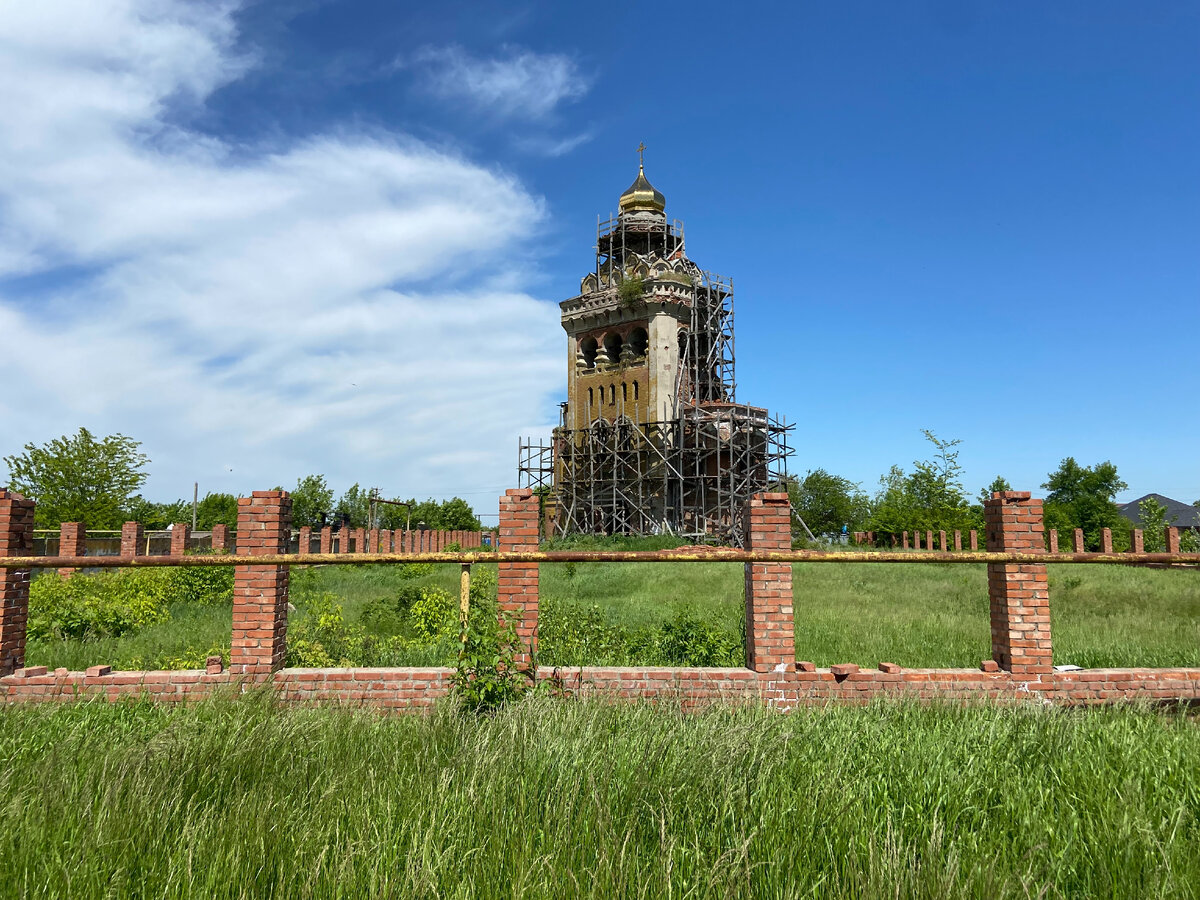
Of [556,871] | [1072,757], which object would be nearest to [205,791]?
[556,871]

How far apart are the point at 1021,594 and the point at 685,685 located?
324cm

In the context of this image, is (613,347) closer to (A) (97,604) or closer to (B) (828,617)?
(B) (828,617)

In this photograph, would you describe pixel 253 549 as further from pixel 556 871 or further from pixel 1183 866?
pixel 1183 866

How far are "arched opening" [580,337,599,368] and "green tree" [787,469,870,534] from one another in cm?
2282

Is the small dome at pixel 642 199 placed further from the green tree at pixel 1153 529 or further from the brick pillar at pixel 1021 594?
the brick pillar at pixel 1021 594

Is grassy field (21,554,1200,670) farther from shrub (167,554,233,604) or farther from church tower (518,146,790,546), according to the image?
church tower (518,146,790,546)

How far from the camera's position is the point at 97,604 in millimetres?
12477

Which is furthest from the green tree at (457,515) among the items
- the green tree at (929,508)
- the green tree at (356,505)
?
the green tree at (929,508)

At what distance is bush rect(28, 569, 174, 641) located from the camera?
11430 millimetres

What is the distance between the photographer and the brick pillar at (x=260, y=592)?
612 cm

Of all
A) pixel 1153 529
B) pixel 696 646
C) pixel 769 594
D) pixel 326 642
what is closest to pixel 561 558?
pixel 769 594

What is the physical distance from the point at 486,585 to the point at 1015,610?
9070 millimetres

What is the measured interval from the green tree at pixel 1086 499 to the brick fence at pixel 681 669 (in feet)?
156

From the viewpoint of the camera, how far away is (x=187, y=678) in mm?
6090
